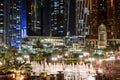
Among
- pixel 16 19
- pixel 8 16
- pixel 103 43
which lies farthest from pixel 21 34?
pixel 103 43

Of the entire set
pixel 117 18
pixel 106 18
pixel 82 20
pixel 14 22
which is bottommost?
pixel 14 22

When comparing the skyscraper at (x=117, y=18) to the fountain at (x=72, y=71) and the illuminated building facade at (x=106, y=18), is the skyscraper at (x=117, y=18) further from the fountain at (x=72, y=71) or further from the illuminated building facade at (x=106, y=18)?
the fountain at (x=72, y=71)

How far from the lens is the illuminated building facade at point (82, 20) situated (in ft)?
A: 262

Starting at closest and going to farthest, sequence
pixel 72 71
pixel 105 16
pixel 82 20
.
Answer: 1. pixel 72 71
2. pixel 105 16
3. pixel 82 20

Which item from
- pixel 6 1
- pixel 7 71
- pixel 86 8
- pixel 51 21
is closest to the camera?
pixel 7 71

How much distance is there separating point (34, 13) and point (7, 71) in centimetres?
8243

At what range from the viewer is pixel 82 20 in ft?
289

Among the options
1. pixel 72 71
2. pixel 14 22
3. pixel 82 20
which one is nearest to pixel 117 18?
pixel 82 20

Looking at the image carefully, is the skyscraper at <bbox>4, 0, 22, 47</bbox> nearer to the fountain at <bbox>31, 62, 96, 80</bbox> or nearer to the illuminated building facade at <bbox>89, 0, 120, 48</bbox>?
the illuminated building facade at <bbox>89, 0, 120, 48</bbox>

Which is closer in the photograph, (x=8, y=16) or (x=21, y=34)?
(x=8, y=16)

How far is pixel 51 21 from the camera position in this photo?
10581cm

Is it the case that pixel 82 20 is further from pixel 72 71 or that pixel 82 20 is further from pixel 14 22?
pixel 72 71

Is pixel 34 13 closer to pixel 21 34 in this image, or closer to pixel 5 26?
pixel 21 34

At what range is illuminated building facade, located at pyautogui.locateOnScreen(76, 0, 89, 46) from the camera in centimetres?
7988
